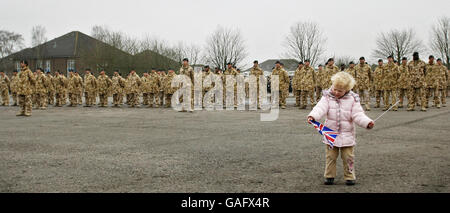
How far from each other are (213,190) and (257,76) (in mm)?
16361

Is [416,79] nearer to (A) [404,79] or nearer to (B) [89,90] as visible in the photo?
(A) [404,79]

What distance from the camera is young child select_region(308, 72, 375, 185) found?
491 cm

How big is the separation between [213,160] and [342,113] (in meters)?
2.41

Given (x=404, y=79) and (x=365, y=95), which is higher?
(x=404, y=79)

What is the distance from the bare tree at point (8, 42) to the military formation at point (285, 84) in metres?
52.0

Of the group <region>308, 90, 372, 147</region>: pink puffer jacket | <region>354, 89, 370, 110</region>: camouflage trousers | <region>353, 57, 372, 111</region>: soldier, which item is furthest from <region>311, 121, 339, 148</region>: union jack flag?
<region>353, 57, 372, 111</region>: soldier

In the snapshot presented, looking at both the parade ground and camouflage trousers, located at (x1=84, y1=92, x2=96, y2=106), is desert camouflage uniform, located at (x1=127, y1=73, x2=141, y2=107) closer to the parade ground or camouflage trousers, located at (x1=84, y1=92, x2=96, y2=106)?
camouflage trousers, located at (x1=84, y1=92, x2=96, y2=106)

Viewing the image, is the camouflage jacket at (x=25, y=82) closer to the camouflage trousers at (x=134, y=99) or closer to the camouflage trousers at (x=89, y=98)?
the camouflage trousers at (x=134, y=99)

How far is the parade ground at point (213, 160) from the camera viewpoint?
16.0 ft

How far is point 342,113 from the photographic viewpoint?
4996 mm

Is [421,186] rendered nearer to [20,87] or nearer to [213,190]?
[213,190]

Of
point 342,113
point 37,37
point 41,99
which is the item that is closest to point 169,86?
point 41,99
